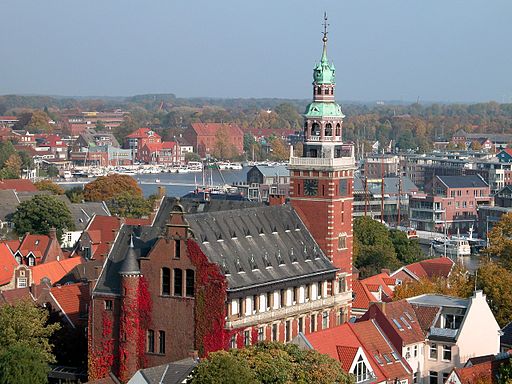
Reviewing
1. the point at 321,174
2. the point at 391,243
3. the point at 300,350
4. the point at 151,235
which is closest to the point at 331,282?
the point at 321,174

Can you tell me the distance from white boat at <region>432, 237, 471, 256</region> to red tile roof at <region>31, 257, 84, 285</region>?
170 feet

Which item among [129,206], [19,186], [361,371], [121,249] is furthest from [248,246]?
[19,186]

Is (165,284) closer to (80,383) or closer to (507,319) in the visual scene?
(80,383)

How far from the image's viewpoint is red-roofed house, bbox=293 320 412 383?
54.0m

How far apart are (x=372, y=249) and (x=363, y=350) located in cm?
3537

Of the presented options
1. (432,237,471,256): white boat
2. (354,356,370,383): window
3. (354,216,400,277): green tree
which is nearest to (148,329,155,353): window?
(354,356,370,383): window

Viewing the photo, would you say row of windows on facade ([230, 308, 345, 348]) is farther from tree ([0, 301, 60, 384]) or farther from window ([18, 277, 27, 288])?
window ([18, 277, 27, 288])

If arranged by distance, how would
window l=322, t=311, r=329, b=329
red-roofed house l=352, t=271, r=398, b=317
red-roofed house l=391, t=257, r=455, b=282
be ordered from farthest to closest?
red-roofed house l=391, t=257, r=455, b=282 < red-roofed house l=352, t=271, r=398, b=317 < window l=322, t=311, r=329, b=329

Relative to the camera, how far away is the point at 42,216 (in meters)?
101

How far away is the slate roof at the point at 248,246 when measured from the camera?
2277 inches

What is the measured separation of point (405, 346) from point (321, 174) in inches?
445

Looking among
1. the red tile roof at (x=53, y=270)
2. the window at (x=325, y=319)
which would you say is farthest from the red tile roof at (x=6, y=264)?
the window at (x=325, y=319)

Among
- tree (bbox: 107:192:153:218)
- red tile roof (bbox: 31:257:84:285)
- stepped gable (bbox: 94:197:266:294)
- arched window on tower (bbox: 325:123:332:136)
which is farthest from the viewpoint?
tree (bbox: 107:192:153:218)

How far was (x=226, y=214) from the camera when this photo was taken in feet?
197
